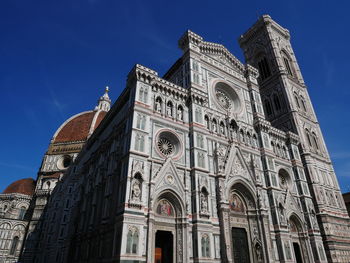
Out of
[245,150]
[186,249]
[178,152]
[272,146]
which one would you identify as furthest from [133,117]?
[272,146]

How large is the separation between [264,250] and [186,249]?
28.4ft

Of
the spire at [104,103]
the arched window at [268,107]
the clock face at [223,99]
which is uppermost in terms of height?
the spire at [104,103]

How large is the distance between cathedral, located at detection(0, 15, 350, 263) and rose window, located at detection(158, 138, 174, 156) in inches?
4.4

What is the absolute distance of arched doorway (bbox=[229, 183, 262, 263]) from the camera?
21625 millimetres

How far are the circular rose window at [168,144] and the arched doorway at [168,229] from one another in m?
3.65

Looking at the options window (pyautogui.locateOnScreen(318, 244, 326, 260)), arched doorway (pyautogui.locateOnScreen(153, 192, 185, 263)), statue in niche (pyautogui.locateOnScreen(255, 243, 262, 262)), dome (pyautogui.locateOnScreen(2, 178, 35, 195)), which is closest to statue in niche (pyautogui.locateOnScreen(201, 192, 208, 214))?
arched doorway (pyautogui.locateOnScreen(153, 192, 185, 263))

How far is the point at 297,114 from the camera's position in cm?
3847

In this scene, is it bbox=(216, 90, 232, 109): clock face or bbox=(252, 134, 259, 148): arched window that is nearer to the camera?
bbox=(252, 134, 259, 148): arched window

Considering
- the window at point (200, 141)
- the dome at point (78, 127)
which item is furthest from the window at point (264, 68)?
the dome at point (78, 127)

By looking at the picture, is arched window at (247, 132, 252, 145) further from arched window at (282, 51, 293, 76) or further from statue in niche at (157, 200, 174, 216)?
arched window at (282, 51, 293, 76)

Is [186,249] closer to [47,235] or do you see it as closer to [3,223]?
[47,235]

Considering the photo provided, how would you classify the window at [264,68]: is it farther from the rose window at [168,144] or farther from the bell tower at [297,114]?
the rose window at [168,144]

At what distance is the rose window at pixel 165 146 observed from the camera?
69.7ft

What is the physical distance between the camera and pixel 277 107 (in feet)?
136
